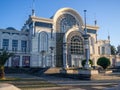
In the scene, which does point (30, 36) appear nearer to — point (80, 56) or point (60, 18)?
point (60, 18)

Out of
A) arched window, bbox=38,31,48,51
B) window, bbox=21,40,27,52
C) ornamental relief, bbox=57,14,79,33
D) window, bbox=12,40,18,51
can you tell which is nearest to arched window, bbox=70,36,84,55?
ornamental relief, bbox=57,14,79,33

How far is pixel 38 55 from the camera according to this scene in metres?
55.9

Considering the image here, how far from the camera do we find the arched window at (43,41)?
5716cm

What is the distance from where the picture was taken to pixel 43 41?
57.8 meters

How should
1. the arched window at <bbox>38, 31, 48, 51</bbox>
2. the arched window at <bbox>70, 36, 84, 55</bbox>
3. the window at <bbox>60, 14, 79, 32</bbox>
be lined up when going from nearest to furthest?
the arched window at <bbox>38, 31, 48, 51</bbox> → the arched window at <bbox>70, 36, 84, 55</bbox> → the window at <bbox>60, 14, 79, 32</bbox>

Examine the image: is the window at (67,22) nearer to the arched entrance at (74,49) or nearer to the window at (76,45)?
the arched entrance at (74,49)

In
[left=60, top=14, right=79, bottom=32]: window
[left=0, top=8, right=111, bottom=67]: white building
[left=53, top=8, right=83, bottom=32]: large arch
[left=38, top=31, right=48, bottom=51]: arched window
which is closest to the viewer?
[left=0, top=8, right=111, bottom=67]: white building

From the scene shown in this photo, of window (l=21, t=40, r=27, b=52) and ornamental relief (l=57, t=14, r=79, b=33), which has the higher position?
ornamental relief (l=57, t=14, r=79, b=33)

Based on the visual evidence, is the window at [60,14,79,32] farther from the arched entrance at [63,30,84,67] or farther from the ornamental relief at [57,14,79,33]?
the arched entrance at [63,30,84,67]

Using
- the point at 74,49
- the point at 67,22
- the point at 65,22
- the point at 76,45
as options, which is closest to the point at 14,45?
the point at 65,22

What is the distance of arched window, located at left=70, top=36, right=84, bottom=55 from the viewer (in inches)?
2368

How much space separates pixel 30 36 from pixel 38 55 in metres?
6.15

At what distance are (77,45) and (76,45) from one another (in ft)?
1.13

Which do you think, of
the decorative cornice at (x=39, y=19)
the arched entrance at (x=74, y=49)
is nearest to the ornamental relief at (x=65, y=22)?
the arched entrance at (x=74, y=49)
